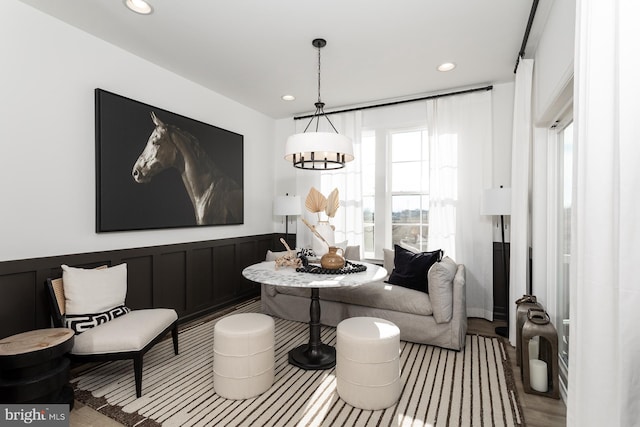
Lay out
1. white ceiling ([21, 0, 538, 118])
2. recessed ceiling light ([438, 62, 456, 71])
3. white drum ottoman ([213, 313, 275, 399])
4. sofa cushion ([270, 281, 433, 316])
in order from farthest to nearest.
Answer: recessed ceiling light ([438, 62, 456, 71]) < sofa cushion ([270, 281, 433, 316]) < white ceiling ([21, 0, 538, 118]) < white drum ottoman ([213, 313, 275, 399])

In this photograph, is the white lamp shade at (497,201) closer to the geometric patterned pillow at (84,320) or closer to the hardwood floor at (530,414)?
the hardwood floor at (530,414)

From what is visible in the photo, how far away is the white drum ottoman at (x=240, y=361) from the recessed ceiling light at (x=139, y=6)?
7.79 feet

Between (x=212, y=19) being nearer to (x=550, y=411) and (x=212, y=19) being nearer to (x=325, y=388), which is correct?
(x=325, y=388)

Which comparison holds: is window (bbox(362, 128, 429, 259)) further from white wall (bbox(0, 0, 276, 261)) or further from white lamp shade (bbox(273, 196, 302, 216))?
white wall (bbox(0, 0, 276, 261))

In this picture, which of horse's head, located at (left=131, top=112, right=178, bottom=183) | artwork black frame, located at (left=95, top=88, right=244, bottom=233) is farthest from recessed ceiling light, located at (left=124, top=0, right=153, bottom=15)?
horse's head, located at (left=131, top=112, right=178, bottom=183)

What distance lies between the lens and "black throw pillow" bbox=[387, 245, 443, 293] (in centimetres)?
326

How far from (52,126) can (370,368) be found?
9.73 ft

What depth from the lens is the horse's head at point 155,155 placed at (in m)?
3.16

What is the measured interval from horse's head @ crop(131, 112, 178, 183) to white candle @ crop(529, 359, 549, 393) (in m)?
3.60

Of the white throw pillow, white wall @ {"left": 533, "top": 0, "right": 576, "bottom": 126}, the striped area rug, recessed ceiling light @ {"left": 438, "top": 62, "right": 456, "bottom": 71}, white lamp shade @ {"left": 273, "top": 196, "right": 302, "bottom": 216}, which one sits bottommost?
the striped area rug

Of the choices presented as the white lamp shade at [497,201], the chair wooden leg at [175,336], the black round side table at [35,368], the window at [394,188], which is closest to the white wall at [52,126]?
the black round side table at [35,368]

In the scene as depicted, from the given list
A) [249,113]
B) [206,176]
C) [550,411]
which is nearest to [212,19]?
[206,176]

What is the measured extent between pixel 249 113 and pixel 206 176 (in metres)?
1.32

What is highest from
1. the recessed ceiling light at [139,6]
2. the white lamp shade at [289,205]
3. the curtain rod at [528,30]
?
the recessed ceiling light at [139,6]
